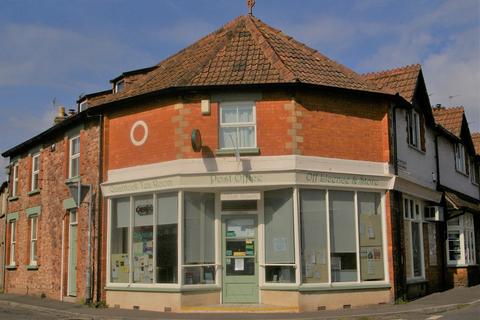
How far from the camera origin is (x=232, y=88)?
611 inches

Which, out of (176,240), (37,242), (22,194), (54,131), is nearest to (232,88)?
(176,240)

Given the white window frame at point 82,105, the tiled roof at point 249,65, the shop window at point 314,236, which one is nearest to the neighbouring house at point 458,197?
the tiled roof at point 249,65

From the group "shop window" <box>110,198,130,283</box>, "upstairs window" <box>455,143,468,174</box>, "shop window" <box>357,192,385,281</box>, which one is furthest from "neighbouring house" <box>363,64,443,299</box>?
"shop window" <box>110,198,130,283</box>

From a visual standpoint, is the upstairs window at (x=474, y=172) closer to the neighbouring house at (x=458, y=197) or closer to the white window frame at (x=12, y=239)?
the neighbouring house at (x=458, y=197)

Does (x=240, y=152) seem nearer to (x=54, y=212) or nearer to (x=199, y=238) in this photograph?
(x=199, y=238)

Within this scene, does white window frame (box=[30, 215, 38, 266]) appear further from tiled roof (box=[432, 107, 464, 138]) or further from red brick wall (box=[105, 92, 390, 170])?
tiled roof (box=[432, 107, 464, 138])

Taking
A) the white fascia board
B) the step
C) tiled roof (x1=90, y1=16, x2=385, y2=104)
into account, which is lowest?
the step

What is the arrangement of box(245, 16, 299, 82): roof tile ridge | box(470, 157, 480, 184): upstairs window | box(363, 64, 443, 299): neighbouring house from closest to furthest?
1. box(245, 16, 299, 82): roof tile ridge
2. box(363, 64, 443, 299): neighbouring house
3. box(470, 157, 480, 184): upstairs window

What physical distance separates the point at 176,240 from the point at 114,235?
2542 mm

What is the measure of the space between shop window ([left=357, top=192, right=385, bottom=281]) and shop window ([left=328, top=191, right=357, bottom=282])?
25 centimetres

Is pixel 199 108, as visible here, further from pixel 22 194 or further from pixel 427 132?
pixel 22 194

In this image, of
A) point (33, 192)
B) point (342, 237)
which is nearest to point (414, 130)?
point (342, 237)

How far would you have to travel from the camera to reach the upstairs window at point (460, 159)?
82.8 ft

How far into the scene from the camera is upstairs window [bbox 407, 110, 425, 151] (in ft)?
62.0
